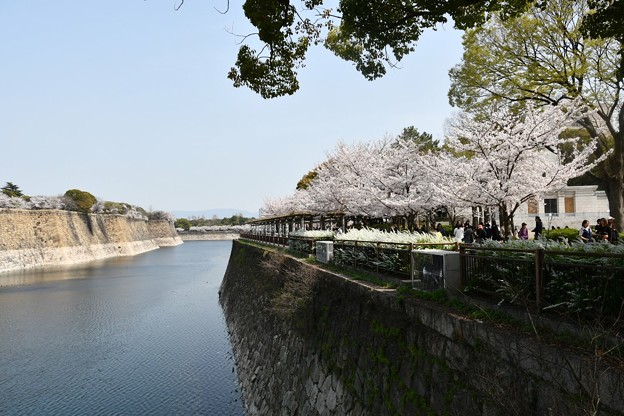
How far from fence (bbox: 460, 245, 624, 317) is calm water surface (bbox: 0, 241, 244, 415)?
947 cm

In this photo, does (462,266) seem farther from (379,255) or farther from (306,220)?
(306,220)

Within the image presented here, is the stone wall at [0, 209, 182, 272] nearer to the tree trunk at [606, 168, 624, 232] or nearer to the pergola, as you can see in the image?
the pergola

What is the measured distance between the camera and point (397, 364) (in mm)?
6309

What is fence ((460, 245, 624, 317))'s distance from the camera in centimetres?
431

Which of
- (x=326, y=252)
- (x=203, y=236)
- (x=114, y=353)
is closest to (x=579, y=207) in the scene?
(x=326, y=252)

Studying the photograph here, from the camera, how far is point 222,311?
25.7 m

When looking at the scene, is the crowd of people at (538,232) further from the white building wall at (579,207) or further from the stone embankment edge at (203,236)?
the stone embankment edge at (203,236)

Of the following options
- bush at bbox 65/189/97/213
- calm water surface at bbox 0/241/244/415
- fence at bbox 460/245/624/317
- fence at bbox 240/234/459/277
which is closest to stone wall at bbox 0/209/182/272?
bush at bbox 65/189/97/213

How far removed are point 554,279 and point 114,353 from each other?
17.1 m

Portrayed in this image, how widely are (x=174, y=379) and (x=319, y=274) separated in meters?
7.11

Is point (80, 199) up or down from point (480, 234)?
up

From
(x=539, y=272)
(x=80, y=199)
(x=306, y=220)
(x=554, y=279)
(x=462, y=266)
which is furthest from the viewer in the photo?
(x=80, y=199)

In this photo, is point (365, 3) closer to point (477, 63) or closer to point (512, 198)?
point (512, 198)

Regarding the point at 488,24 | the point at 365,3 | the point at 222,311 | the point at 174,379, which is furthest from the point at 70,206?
the point at 365,3
